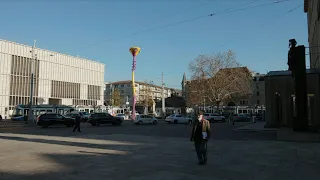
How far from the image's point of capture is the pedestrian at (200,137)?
10133mm

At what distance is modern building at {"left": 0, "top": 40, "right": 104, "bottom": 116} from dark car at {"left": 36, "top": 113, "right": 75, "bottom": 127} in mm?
37634

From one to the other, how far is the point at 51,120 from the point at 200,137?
2933 centimetres

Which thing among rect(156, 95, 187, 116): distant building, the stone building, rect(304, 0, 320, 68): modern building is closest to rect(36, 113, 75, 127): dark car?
the stone building

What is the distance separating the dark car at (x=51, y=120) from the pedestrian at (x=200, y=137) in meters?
28.9

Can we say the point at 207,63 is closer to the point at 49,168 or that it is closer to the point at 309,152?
the point at 309,152

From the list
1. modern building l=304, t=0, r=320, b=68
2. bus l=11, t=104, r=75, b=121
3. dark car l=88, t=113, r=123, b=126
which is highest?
modern building l=304, t=0, r=320, b=68

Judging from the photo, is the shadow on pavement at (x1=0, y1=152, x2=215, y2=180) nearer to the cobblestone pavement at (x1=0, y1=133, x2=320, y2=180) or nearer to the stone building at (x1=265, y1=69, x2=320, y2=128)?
the cobblestone pavement at (x1=0, y1=133, x2=320, y2=180)

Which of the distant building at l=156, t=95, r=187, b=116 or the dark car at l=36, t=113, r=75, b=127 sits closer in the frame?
the dark car at l=36, t=113, r=75, b=127

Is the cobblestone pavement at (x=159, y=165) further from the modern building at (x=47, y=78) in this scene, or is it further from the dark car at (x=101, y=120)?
the modern building at (x=47, y=78)

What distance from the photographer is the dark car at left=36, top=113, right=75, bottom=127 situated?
1385 inches

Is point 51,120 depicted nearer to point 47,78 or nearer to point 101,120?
point 101,120

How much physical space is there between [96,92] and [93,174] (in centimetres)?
9675

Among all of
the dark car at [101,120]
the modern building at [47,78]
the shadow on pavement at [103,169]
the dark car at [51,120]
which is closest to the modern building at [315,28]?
the shadow on pavement at [103,169]

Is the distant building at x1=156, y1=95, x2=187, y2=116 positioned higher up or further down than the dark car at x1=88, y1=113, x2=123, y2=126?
higher up
